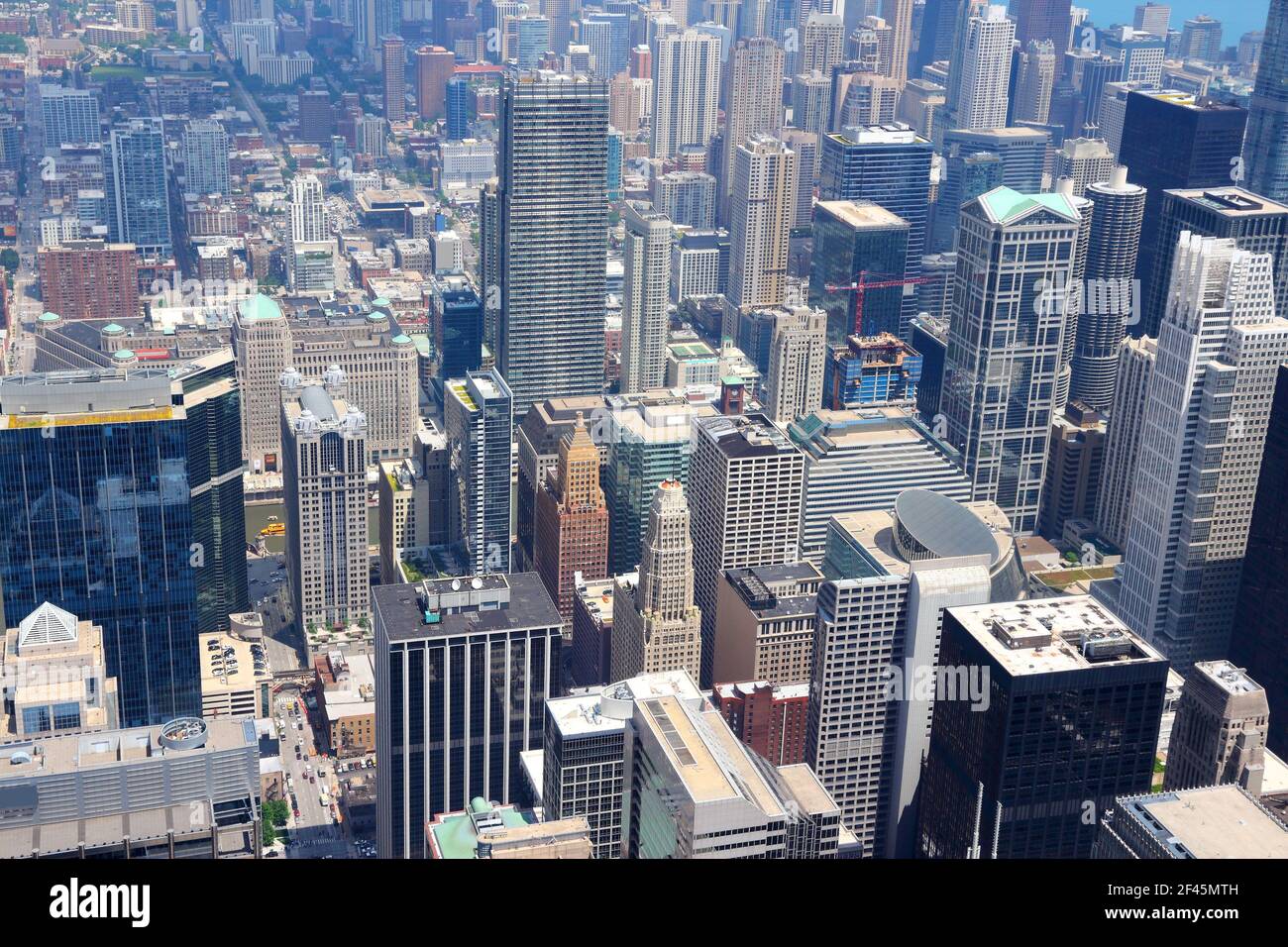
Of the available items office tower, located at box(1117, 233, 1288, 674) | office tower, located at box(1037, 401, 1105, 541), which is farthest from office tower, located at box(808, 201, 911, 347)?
office tower, located at box(1117, 233, 1288, 674)

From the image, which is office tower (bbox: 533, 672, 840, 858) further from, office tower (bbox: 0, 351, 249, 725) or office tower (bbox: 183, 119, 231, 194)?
office tower (bbox: 183, 119, 231, 194)

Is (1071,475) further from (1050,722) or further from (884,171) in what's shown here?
(1050,722)

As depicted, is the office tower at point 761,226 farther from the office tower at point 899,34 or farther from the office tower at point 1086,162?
the office tower at point 899,34

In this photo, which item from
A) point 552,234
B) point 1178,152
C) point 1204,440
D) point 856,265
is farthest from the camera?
point 856,265

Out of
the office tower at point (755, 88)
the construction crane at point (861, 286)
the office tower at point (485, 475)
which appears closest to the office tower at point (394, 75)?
the office tower at point (755, 88)

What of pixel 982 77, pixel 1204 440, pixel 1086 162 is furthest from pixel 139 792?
pixel 982 77

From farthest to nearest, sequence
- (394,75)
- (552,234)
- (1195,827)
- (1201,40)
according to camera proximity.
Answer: (394,75) → (1201,40) → (552,234) → (1195,827)
